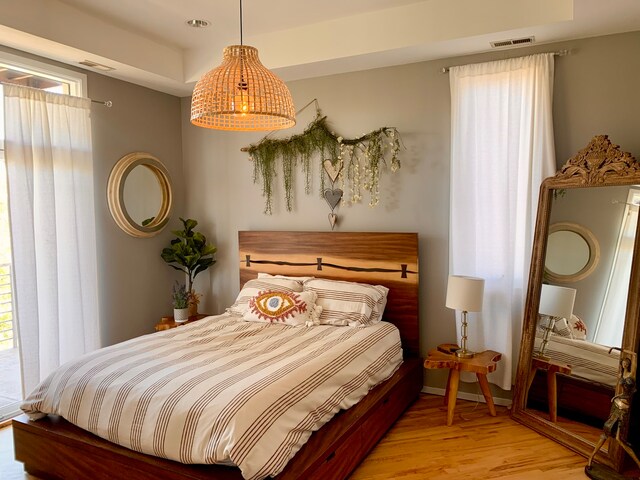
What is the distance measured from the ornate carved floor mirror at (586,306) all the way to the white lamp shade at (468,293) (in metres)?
0.31

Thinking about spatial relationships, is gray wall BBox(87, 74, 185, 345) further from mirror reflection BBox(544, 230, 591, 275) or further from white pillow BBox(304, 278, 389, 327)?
mirror reflection BBox(544, 230, 591, 275)

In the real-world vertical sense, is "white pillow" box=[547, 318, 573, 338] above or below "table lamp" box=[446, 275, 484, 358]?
below

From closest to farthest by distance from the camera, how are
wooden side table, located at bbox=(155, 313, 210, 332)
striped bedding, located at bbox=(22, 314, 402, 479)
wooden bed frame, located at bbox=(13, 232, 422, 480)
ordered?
striped bedding, located at bbox=(22, 314, 402, 479), wooden bed frame, located at bbox=(13, 232, 422, 480), wooden side table, located at bbox=(155, 313, 210, 332)

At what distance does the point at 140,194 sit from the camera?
410cm

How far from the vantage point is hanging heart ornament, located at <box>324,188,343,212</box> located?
3.83 metres

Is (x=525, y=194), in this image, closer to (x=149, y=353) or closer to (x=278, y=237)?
(x=278, y=237)

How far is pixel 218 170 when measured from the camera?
4.39 m

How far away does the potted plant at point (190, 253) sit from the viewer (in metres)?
4.20

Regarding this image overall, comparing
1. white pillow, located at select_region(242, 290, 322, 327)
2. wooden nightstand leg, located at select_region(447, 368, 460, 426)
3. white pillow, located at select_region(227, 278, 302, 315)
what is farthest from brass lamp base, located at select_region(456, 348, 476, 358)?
white pillow, located at select_region(227, 278, 302, 315)

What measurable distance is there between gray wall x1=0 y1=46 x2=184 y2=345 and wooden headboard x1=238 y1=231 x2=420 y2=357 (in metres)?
0.90

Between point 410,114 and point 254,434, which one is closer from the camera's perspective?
point 254,434

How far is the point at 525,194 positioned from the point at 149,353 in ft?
8.39

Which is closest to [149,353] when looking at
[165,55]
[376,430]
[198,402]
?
[198,402]

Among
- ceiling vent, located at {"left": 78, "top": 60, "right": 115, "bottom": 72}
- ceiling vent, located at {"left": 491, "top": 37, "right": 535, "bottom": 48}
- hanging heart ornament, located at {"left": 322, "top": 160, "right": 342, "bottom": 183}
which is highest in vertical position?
ceiling vent, located at {"left": 78, "top": 60, "right": 115, "bottom": 72}
